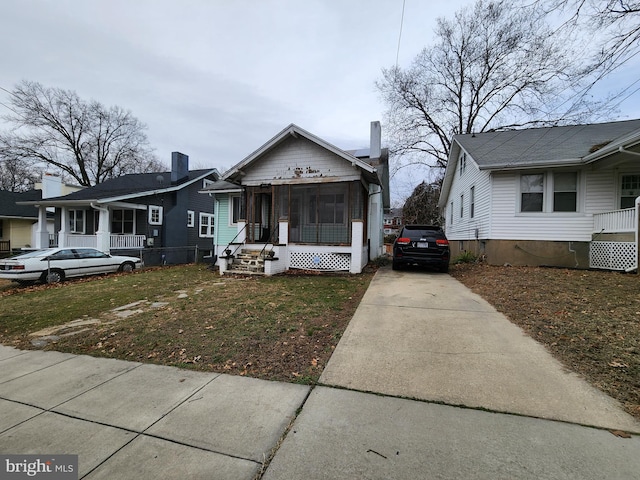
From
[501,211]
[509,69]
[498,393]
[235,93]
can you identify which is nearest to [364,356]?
[498,393]

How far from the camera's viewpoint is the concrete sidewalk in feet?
6.28

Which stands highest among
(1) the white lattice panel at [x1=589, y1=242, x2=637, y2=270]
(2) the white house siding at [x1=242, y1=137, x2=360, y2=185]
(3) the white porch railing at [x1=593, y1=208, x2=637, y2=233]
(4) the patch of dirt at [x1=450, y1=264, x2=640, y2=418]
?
(2) the white house siding at [x1=242, y1=137, x2=360, y2=185]

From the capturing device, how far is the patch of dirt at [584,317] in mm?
3110

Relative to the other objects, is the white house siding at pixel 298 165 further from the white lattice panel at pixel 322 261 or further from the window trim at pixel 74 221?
the window trim at pixel 74 221

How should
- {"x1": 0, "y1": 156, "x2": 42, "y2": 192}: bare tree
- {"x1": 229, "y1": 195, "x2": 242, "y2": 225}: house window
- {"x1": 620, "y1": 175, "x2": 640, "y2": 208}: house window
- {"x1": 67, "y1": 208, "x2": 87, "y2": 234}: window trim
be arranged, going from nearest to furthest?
{"x1": 620, "y1": 175, "x2": 640, "y2": 208}: house window < {"x1": 229, "y1": 195, "x2": 242, "y2": 225}: house window < {"x1": 67, "y1": 208, "x2": 87, "y2": 234}: window trim < {"x1": 0, "y1": 156, "x2": 42, "y2": 192}: bare tree

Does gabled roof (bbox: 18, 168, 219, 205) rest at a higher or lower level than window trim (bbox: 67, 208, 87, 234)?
higher

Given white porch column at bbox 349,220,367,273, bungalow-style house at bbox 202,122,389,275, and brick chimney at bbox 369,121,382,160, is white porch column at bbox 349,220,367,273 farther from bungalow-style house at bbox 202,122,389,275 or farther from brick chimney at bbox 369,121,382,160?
brick chimney at bbox 369,121,382,160

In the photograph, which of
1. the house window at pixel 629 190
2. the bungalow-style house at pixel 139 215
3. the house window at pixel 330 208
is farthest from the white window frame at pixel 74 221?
the house window at pixel 629 190

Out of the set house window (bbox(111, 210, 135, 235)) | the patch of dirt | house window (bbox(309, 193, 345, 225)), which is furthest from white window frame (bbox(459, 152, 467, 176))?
house window (bbox(111, 210, 135, 235))

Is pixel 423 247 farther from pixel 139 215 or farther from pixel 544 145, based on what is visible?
pixel 139 215

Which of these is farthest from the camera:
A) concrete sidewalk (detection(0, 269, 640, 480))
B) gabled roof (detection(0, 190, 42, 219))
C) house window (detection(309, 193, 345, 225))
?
gabled roof (detection(0, 190, 42, 219))

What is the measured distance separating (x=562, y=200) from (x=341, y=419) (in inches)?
492

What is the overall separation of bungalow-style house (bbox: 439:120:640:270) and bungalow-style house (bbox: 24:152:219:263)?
16.4 metres

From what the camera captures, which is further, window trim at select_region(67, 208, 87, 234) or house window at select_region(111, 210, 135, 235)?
window trim at select_region(67, 208, 87, 234)
